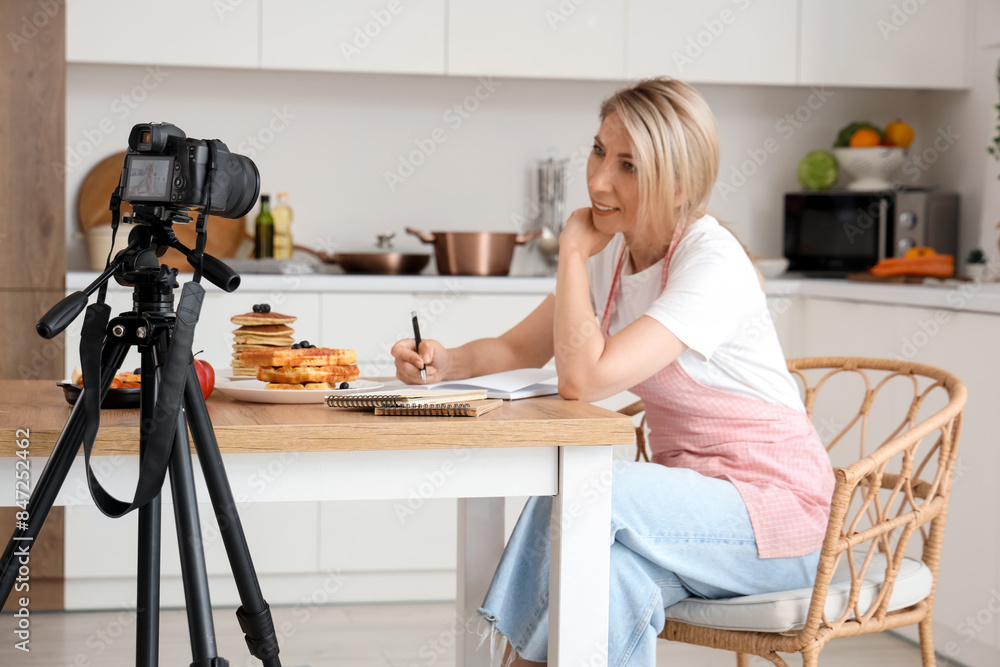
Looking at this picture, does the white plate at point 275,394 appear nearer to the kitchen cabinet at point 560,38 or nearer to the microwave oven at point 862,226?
the kitchen cabinet at point 560,38

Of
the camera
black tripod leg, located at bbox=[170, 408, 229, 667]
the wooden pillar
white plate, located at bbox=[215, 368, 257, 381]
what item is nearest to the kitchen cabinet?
the wooden pillar

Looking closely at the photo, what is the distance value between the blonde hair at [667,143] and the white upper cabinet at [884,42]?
196 cm

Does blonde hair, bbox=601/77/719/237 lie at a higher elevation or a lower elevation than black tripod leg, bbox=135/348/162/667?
higher

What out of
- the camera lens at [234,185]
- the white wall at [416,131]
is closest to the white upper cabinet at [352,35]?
the white wall at [416,131]

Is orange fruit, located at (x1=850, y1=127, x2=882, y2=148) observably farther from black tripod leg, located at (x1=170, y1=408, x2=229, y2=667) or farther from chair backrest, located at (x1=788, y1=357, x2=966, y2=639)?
black tripod leg, located at (x1=170, y1=408, x2=229, y2=667)

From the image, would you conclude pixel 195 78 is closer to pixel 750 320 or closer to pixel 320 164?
pixel 320 164

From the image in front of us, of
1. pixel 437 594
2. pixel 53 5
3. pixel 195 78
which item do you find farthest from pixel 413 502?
pixel 53 5

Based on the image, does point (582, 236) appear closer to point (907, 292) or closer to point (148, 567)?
point (148, 567)

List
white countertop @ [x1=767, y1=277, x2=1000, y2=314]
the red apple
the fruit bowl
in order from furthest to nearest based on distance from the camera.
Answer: the fruit bowl → white countertop @ [x1=767, y1=277, x2=1000, y2=314] → the red apple

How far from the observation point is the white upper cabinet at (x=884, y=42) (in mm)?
3465

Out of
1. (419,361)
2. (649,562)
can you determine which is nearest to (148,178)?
(419,361)

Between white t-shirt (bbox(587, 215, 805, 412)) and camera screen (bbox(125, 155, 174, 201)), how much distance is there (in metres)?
0.78

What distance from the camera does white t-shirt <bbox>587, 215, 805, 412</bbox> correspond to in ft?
5.16

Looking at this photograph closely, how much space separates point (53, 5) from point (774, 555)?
8.96 feet
